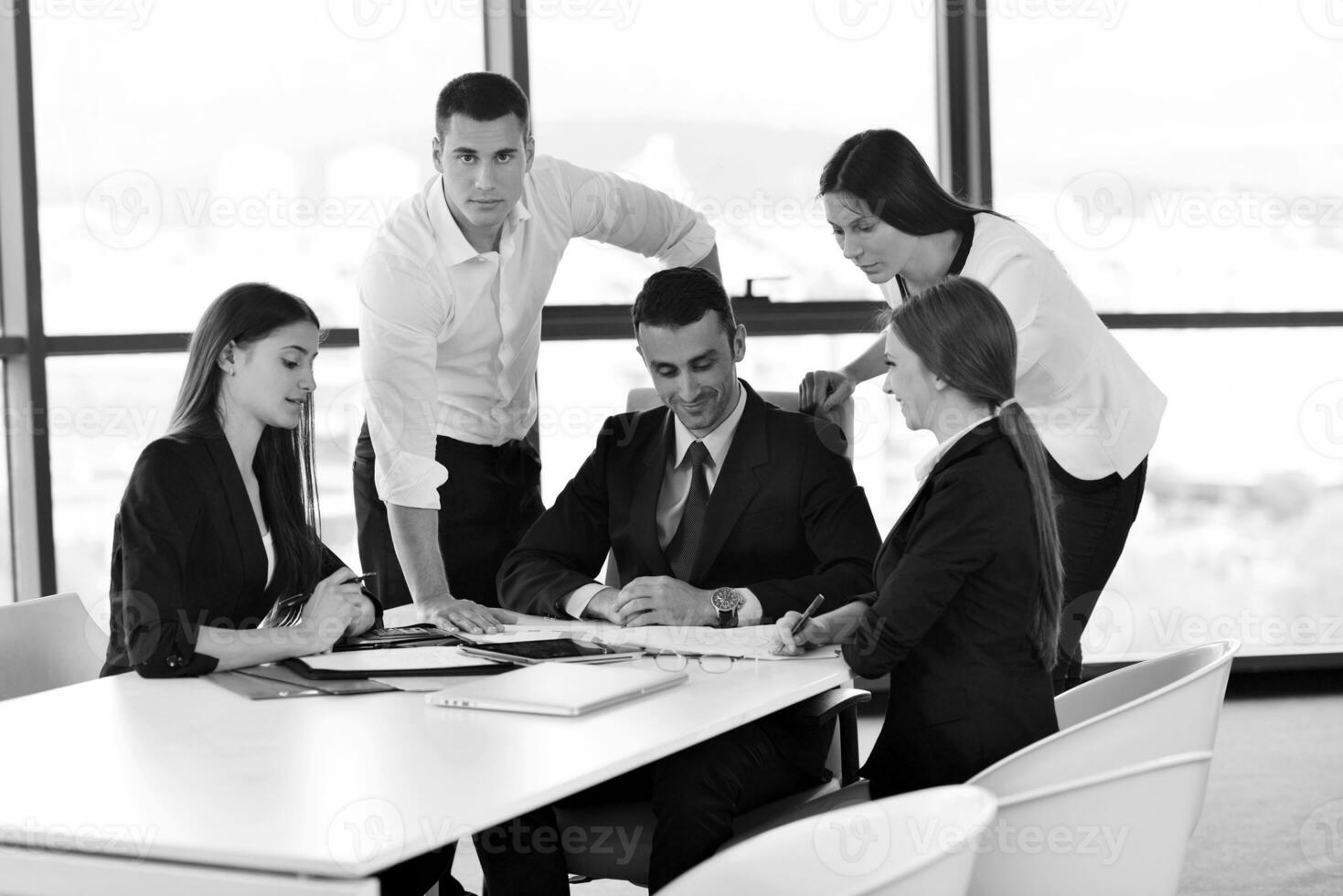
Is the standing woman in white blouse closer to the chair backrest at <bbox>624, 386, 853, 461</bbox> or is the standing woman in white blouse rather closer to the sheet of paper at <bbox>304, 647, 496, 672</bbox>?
the chair backrest at <bbox>624, 386, 853, 461</bbox>

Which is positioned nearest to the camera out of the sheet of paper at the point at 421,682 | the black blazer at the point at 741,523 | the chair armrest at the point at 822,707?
the sheet of paper at the point at 421,682

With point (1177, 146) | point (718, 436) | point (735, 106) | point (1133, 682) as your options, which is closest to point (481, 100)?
point (718, 436)

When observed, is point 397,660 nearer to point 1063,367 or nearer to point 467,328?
point 467,328

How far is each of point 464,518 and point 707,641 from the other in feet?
3.49

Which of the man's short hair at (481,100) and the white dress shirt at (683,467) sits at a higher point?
the man's short hair at (481,100)

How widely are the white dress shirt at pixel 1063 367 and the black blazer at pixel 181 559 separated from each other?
1.35 meters

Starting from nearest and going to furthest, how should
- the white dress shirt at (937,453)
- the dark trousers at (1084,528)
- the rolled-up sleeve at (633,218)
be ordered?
the white dress shirt at (937,453), the dark trousers at (1084,528), the rolled-up sleeve at (633,218)

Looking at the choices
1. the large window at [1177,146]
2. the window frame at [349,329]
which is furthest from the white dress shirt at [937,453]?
the large window at [1177,146]

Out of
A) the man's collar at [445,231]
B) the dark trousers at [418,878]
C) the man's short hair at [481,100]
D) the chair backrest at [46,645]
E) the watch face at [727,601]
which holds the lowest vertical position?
the dark trousers at [418,878]

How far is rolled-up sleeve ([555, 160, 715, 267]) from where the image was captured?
324cm

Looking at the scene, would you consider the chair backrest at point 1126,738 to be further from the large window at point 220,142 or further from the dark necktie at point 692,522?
the large window at point 220,142

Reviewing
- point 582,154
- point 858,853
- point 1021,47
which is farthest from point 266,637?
point 1021,47

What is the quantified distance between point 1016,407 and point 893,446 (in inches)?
108

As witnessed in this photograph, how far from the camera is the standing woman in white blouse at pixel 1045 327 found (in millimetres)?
2551
